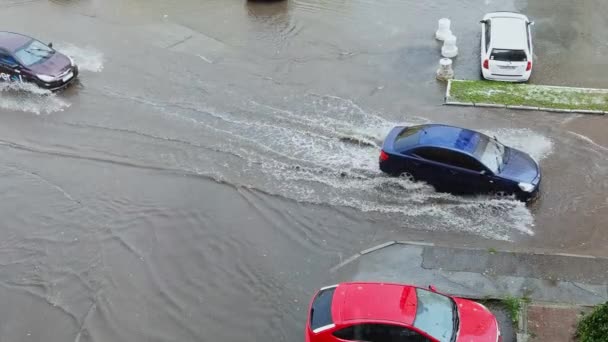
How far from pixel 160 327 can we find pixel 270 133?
6731 millimetres

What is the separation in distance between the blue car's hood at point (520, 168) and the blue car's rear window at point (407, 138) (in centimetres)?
206

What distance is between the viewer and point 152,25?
22984mm

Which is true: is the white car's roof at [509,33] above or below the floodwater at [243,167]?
above

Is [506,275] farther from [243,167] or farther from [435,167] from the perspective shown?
[243,167]

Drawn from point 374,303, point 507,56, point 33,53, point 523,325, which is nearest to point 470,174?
point 523,325

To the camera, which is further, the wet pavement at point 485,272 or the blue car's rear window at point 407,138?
the blue car's rear window at point 407,138

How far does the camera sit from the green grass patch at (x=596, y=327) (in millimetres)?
9008

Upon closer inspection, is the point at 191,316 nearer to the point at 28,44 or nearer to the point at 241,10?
the point at 28,44

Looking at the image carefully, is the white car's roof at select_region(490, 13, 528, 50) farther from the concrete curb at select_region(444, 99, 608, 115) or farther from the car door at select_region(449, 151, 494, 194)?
the car door at select_region(449, 151, 494, 194)

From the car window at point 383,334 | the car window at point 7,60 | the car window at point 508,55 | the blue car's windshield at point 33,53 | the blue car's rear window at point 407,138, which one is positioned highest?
the car window at point 508,55

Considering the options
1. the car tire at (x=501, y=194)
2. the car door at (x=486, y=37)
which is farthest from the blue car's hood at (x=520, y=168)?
the car door at (x=486, y=37)

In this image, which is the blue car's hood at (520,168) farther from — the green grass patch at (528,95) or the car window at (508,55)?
the car window at (508,55)

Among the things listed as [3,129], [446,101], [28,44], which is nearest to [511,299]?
[446,101]

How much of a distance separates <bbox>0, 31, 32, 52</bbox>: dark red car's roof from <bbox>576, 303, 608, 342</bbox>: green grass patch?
58.6 feet
